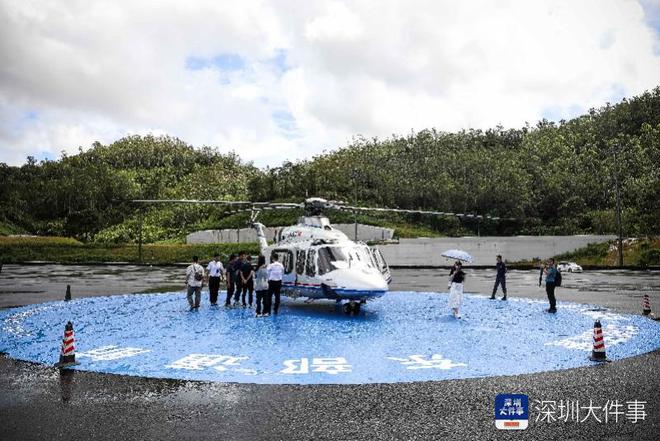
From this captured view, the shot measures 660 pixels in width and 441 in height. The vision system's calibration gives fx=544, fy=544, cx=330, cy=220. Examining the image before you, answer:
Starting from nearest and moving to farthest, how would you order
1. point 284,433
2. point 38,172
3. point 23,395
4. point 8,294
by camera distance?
point 284,433 < point 23,395 < point 8,294 < point 38,172

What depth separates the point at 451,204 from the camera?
84.2m

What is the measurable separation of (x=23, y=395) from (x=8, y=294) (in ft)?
63.5

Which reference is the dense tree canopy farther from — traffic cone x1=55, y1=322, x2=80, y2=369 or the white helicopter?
traffic cone x1=55, y1=322, x2=80, y2=369

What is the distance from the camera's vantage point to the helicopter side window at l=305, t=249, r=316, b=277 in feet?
59.1

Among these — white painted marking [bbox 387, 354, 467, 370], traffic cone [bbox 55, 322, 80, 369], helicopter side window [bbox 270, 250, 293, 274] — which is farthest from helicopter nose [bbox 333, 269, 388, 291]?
traffic cone [bbox 55, 322, 80, 369]

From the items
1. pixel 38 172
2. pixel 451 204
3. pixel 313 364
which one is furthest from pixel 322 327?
pixel 38 172

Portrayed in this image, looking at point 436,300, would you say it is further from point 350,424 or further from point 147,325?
point 350,424

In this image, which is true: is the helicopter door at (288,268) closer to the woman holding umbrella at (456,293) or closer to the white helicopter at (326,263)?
the white helicopter at (326,263)

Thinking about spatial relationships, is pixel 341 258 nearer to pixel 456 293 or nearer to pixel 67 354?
pixel 456 293

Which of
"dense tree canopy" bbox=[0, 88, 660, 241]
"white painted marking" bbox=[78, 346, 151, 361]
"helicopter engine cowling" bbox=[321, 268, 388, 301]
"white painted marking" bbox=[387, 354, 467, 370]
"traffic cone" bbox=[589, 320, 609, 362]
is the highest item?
"dense tree canopy" bbox=[0, 88, 660, 241]

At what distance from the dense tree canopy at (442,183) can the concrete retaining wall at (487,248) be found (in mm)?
8249

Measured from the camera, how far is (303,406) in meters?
7.75

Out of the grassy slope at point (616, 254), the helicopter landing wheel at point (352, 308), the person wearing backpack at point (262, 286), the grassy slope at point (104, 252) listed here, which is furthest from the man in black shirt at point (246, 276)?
the grassy slope at point (104, 252)

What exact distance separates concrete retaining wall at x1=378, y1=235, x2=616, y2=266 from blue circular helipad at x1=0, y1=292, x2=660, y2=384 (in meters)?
34.4
